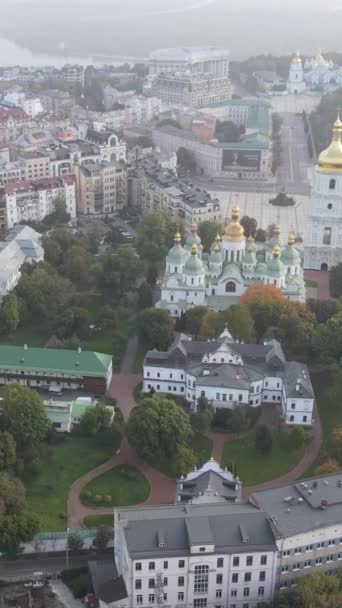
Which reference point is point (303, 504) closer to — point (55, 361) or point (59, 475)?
point (59, 475)

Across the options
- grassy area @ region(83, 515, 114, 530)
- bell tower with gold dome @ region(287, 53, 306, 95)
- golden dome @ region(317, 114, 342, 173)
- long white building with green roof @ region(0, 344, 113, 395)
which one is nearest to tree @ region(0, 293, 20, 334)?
long white building with green roof @ region(0, 344, 113, 395)

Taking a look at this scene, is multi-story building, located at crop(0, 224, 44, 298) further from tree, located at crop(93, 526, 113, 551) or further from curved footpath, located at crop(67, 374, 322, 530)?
tree, located at crop(93, 526, 113, 551)

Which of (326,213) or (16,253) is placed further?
(326,213)

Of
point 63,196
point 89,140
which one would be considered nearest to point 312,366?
point 63,196

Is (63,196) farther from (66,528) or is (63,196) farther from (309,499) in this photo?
(309,499)

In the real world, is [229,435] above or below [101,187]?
below

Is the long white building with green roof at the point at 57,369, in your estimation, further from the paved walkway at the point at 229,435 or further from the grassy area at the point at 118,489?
the paved walkway at the point at 229,435

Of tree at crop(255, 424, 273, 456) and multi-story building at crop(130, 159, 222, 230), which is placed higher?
multi-story building at crop(130, 159, 222, 230)

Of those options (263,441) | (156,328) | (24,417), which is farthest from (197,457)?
(156,328)
